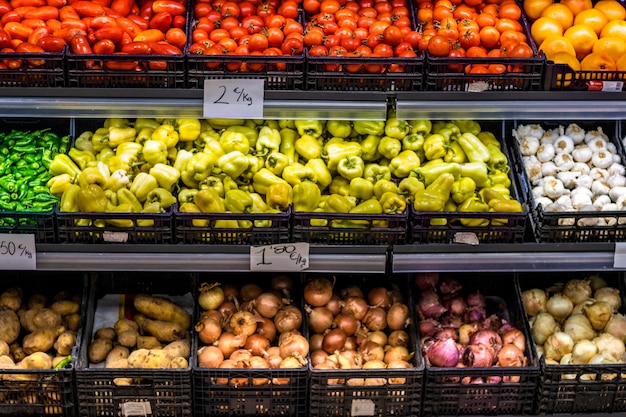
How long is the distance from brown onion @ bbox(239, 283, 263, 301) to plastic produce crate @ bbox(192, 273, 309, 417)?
17.5 inches

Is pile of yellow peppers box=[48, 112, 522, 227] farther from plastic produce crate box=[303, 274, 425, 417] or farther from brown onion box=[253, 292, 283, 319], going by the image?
plastic produce crate box=[303, 274, 425, 417]

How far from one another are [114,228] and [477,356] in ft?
4.42

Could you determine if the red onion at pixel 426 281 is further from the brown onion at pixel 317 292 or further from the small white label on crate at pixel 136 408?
the small white label on crate at pixel 136 408

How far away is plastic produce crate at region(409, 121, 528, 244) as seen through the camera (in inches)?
110

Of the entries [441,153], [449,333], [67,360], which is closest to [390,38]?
[441,153]

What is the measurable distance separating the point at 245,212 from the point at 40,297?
0.96 m

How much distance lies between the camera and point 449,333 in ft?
10.1

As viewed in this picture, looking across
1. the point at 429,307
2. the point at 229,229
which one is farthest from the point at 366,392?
the point at 229,229

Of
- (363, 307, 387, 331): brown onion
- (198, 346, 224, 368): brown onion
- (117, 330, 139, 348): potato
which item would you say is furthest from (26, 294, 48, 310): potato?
(363, 307, 387, 331): brown onion

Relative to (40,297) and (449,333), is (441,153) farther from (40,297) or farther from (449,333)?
(40,297)

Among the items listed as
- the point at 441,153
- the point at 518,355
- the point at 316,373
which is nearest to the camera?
the point at 316,373

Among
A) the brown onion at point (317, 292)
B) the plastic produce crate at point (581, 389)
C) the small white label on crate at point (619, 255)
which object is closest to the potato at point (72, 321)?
the brown onion at point (317, 292)

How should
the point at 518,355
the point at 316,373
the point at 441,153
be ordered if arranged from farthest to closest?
the point at 441,153, the point at 518,355, the point at 316,373

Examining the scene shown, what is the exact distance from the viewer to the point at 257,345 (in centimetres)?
304
